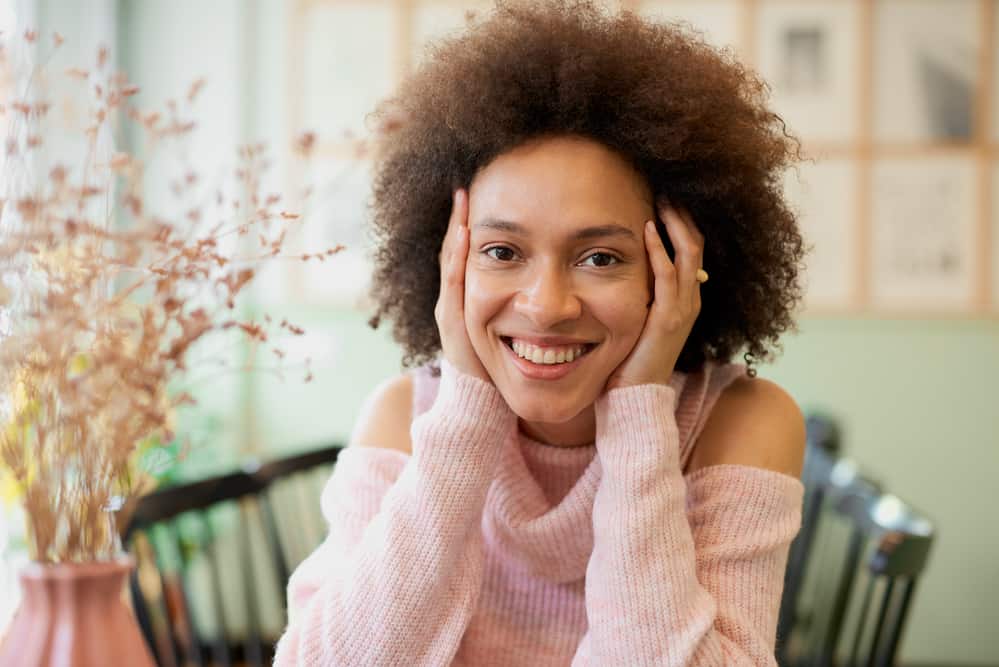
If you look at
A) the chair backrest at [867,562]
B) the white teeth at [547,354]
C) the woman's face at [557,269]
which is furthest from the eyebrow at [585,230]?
the chair backrest at [867,562]

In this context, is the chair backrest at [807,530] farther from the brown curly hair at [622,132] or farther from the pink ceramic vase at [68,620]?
the pink ceramic vase at [68,620]

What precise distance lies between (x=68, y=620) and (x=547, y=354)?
1.97 feet

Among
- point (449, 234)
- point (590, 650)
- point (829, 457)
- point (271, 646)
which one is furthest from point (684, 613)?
point (271, 646)

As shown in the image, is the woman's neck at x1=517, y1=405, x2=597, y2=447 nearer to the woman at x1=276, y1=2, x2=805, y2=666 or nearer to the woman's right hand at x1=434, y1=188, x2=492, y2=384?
the woman at x1=276, y1=2, x2=805, y2=666

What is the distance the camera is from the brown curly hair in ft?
4.21

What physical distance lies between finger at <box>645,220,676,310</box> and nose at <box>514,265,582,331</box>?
0.11 metres

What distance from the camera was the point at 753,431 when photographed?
1360 millimetres

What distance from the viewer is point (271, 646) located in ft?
11.4

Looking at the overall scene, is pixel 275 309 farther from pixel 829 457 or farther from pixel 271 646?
pixel 829 457

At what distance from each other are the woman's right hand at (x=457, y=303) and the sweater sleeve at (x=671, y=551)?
0.18m

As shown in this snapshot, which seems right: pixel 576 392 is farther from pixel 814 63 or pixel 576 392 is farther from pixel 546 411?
pixel 814 63

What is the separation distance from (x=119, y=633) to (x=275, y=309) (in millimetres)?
2978

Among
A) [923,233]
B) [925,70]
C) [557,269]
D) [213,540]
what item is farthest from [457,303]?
[925,70]

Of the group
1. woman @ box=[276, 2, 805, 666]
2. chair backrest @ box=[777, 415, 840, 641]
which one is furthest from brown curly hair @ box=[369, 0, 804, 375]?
chair backrest @ box=[777, 415, 840, 641]
